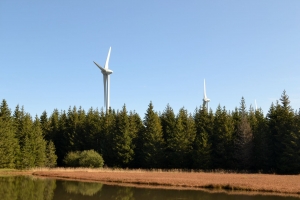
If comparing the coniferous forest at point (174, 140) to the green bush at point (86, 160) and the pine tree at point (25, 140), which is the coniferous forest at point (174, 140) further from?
the green bush at point (86, 160)

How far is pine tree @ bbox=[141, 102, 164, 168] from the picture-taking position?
6739 centimetres

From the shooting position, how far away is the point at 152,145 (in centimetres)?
6775

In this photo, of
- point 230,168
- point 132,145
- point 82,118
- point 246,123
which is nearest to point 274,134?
point 246,123

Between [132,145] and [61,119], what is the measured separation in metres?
25.4

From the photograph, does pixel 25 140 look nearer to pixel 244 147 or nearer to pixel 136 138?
pixel 136 138

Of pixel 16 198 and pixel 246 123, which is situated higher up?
pixel 246 123

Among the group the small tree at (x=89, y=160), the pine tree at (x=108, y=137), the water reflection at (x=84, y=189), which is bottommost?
the water reflection at (x=84, y=189)

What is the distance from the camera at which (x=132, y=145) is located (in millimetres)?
71438

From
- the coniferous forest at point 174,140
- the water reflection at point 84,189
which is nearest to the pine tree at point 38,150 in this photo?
the coniferous forest at point 174,140

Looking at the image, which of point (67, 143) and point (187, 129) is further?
point (67, 143)

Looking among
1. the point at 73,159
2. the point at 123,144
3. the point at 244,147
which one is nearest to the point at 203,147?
the point at 244,147

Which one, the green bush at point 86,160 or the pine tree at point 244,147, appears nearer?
the pine tree at point 244,147

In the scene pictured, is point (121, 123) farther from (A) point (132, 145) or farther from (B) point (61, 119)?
(B) point (61, 119)

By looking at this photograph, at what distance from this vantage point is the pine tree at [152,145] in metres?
67.4
